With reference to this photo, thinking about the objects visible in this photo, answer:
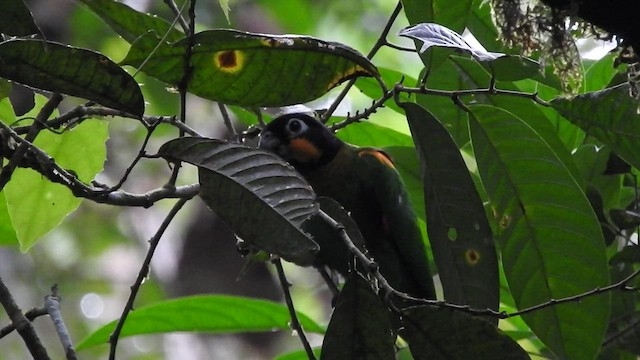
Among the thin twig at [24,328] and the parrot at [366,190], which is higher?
the parrot at [366,190]

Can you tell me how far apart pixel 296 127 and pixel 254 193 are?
1.11m

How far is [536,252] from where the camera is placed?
1462mm

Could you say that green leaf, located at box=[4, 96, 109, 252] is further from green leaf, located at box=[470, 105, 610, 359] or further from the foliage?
green leaf, located at box=[470, 105, 610, 359]

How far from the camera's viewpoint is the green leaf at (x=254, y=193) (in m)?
1.05

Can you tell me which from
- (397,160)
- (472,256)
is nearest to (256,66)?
(472,256)

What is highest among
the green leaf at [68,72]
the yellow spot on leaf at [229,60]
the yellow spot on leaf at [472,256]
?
the yellow spot on leaf at [229,60]

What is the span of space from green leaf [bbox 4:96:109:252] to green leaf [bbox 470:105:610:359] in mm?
676

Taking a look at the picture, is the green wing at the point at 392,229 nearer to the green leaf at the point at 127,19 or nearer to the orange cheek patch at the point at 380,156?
the orange cheek patch at the point at 380,156

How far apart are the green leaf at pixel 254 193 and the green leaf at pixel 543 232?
0.48m

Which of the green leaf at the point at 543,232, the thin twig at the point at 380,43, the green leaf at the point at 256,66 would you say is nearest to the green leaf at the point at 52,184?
the green leaf at the point at 256,66

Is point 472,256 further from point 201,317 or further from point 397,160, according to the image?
point 201,317

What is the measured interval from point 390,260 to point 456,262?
2.21ft

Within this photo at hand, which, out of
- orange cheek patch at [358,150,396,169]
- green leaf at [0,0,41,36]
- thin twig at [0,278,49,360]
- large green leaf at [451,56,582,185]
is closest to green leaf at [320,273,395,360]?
thin twig at [0,278,49,360]

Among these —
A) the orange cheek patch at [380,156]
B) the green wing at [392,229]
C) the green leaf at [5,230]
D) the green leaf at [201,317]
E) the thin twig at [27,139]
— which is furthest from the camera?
the orange cheek patch at [380,156]
